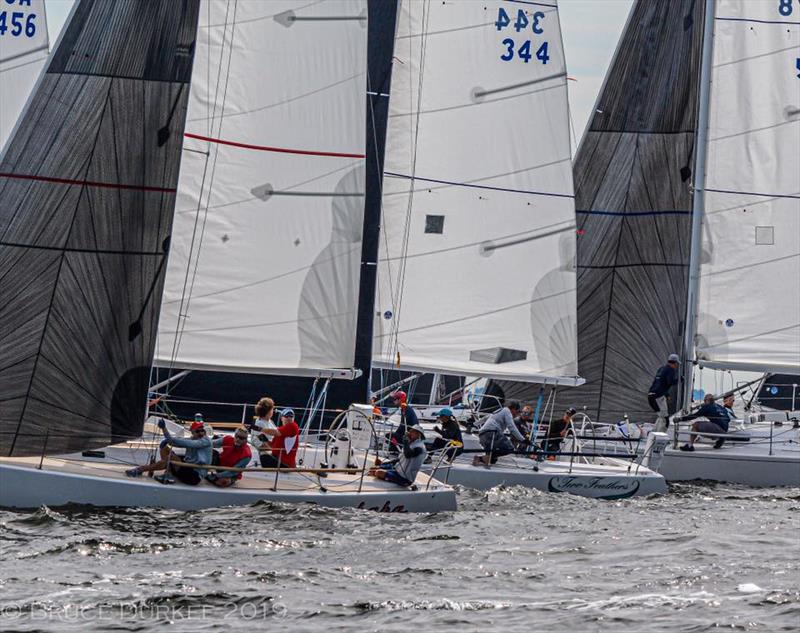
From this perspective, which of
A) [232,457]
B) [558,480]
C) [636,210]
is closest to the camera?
[232,457]

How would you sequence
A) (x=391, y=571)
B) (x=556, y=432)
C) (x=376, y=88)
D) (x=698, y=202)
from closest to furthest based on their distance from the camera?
(x=391, y=571) → (x=556, y=432) → (x=698, y=202) → (x=376, y=88)

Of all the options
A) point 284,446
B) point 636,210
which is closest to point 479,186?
point 636,210

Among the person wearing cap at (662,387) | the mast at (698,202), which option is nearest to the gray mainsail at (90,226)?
the person wearing cap at (662,387)

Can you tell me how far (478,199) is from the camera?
24.8 meters

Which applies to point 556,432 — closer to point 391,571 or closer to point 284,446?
point 284,446

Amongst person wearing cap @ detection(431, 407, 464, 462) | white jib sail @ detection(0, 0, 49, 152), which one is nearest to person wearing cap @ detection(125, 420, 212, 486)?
person wearing cap @ detection(431, 407, 464, 462)

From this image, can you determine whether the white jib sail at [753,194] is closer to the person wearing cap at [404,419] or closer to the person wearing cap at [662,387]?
the person wearing cap at [662,387]

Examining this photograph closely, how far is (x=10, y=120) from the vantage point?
22.8m

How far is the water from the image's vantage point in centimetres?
1230

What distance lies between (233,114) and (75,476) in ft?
20.6

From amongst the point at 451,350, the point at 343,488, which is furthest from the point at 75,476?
the point at 451,350

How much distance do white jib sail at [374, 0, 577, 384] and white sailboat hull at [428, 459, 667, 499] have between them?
338cm

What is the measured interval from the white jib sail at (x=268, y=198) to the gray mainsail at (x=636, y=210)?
5.98m

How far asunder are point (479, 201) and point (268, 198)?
487cm
